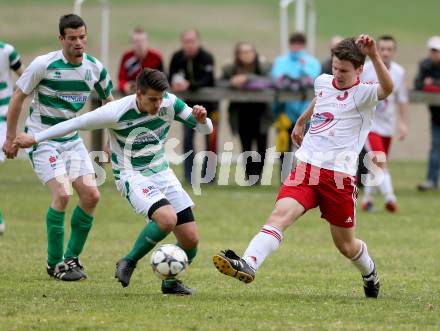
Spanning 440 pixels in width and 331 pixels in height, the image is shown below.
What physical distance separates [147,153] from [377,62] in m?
1.97

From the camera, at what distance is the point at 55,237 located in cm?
925

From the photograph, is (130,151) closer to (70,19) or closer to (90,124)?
(90,124)

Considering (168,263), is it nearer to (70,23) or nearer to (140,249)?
(140,249)

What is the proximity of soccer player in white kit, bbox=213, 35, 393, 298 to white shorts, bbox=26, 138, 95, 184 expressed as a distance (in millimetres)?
2092

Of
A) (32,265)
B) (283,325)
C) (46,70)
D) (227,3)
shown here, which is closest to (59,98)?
(46,70)

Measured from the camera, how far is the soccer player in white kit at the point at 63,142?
360 inches

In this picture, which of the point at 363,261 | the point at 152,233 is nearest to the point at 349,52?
the point at 363,261

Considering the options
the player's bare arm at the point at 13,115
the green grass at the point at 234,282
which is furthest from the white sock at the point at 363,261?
the player's bare arm at the point at 13,115

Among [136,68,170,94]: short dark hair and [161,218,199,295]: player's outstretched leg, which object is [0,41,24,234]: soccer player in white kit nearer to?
[136,68,170,94]: short dark hair

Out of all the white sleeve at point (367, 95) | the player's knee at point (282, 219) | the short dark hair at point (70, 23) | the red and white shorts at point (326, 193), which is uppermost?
the short dark hair at point (70, 23)

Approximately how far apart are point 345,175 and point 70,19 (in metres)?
2.78

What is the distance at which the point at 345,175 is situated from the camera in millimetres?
8070

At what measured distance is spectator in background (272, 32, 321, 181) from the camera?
1742 centimetres

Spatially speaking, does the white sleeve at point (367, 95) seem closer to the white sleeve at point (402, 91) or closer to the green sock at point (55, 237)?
the green sock at point (55, 237)
